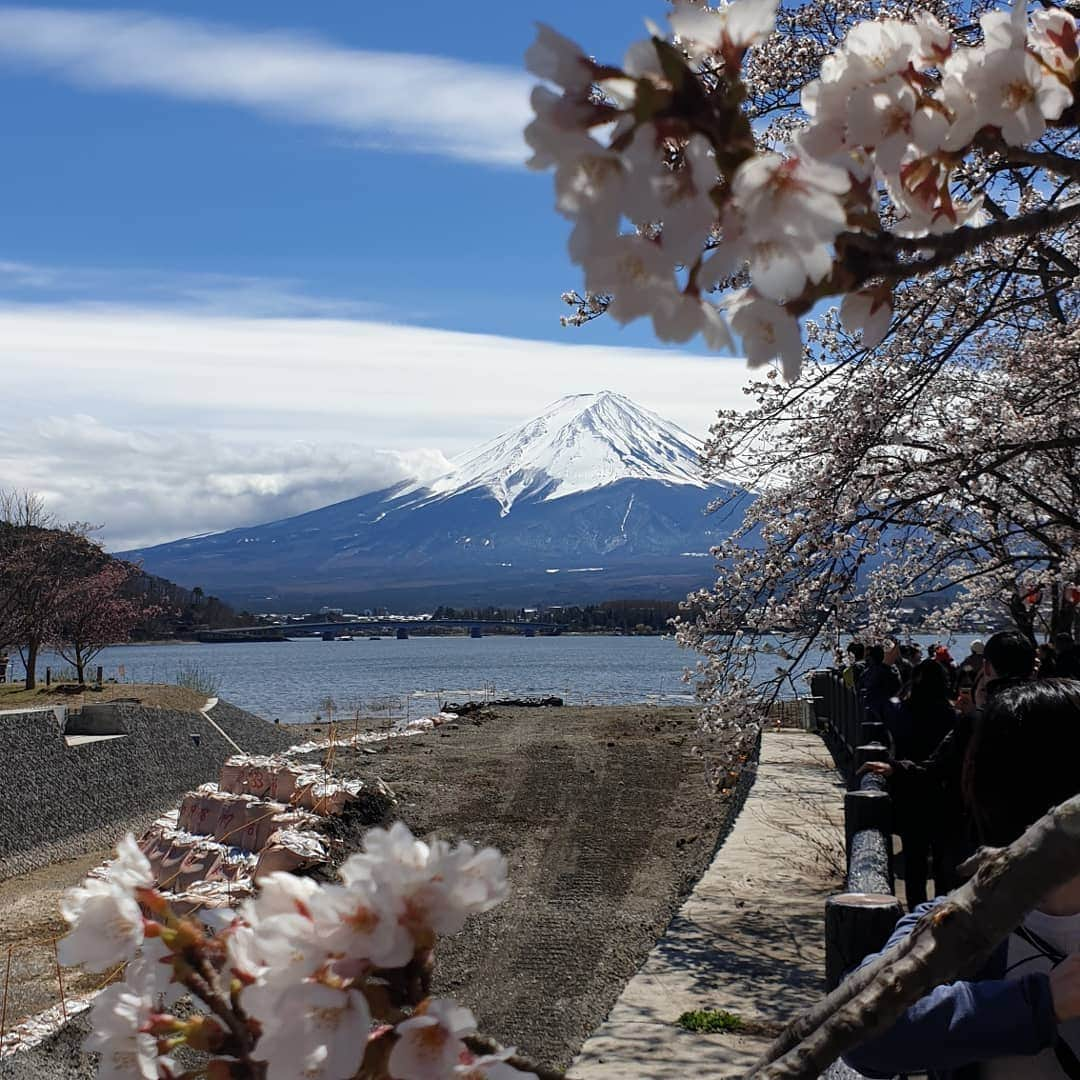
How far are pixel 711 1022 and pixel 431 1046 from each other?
16.2 ft

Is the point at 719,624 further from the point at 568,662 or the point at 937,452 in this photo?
the point at 568,662

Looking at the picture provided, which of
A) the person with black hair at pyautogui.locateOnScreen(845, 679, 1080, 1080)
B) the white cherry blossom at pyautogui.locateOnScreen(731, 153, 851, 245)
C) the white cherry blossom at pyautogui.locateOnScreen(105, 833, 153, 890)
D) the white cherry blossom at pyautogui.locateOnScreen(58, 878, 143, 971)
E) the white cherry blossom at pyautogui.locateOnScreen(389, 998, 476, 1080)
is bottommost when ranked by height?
the person with black hair at pyautogui.locateOnScreen(845, 679, 1080, 1080)

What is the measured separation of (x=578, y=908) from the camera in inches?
370

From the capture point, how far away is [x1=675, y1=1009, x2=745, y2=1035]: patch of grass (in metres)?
5.38

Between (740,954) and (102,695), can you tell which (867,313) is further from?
(102,695)

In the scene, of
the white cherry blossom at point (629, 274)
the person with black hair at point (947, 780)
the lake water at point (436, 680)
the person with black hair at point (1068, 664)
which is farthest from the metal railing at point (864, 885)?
the lake water at point (436, 680)

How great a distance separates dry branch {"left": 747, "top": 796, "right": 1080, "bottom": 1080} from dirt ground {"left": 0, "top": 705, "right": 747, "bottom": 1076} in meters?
5.34

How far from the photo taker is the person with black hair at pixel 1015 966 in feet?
5.80

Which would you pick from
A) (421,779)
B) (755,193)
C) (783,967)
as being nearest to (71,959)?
(755,193)

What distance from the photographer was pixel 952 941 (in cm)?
130

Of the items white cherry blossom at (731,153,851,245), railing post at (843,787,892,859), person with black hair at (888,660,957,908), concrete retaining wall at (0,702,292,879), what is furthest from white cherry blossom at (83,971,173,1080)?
concrete retaining wall at (0,702,292,879)

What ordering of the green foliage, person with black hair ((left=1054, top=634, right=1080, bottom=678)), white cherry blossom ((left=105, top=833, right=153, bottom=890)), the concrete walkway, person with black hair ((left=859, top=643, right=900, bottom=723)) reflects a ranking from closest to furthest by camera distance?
1. white cherry blossom ((left=105, top=833, right=153, bottom=890))
2. the concrete walkway
3. person with black hair ((left=1054, top=634, right=1080, bottom=678))
4. person with black hair ((left=859, top=643, right=900, bottom=723))
5. the green foliage

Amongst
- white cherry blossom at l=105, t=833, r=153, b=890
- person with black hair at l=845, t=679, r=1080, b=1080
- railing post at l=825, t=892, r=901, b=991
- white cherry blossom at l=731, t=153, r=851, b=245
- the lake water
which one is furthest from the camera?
the lake water

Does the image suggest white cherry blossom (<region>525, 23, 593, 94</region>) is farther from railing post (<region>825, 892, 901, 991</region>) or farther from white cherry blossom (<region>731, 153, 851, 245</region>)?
railing post (<region>825, 892, 901, 991</region>)
